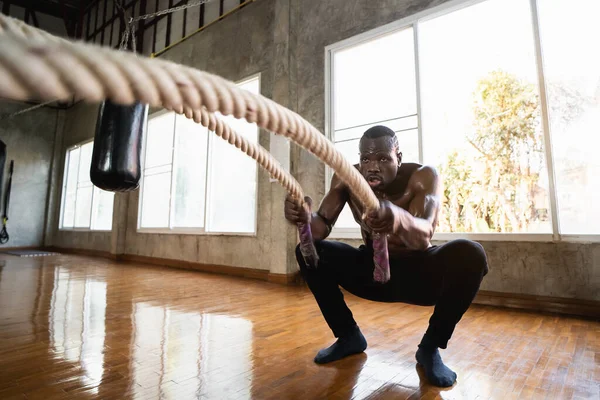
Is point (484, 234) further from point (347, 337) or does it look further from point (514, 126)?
point (347, 337)

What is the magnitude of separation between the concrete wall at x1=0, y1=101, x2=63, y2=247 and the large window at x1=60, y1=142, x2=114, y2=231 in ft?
2.59

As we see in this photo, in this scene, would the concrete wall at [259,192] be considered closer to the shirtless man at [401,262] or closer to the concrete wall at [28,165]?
the shirtless man at [401,262]

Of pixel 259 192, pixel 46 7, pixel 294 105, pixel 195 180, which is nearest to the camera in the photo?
pixel 294 105

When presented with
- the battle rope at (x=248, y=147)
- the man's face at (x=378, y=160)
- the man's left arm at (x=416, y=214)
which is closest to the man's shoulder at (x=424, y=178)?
the man's left arm at (x=416, y=214)

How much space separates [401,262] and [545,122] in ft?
7.75

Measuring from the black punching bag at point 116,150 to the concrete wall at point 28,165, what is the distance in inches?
366

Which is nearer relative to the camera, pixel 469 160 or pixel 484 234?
pixel 484 234

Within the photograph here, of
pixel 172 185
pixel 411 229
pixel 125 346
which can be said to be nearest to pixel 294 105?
pixel 172 185

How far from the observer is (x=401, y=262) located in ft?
4.78

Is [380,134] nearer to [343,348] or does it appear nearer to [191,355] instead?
[343,348]

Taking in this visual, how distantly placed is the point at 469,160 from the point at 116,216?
6892mm

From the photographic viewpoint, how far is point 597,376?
144 cm

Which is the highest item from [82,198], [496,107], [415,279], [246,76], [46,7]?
[46,7]

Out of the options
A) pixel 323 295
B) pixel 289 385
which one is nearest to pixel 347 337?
pixel 323 295
